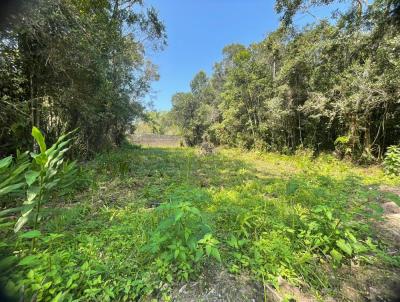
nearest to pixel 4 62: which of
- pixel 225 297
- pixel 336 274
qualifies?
pixel 225 297

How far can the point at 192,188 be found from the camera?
3.04 meters

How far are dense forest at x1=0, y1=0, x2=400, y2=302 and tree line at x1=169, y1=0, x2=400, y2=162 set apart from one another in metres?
0.04

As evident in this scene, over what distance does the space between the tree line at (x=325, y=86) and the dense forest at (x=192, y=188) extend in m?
0.04

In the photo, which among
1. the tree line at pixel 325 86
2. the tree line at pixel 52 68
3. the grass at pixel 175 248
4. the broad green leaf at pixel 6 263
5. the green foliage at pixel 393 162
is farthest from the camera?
the tree line at pixel 325 86

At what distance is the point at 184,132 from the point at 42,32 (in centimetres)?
1259

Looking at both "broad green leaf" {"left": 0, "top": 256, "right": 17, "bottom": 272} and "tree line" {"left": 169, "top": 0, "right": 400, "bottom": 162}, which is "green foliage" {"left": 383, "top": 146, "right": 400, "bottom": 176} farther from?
"broad green leaf" {"left": 0, "top": 256, "right": 17, "bottom": 272}

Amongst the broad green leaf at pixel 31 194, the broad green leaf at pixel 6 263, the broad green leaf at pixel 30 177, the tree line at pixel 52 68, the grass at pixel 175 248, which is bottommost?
the grass at pixel 175 248

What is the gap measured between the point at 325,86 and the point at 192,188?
5117 millimetres

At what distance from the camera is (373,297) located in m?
1.32

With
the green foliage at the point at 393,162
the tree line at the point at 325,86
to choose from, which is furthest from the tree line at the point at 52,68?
the green foliage at the point at 393,162

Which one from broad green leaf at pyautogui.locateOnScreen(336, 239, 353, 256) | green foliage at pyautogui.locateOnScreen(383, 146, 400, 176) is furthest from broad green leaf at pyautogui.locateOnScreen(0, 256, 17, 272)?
green foliage at pyautogui.locateOnScreen(383, 146, 400, 176)

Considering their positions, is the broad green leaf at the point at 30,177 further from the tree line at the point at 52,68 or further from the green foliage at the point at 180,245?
the tree line at the point at 52,68

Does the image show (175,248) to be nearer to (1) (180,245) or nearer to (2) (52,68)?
(1) (180,245)

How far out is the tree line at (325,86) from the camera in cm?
444
